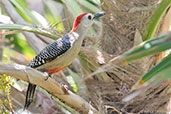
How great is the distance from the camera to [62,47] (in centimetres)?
211

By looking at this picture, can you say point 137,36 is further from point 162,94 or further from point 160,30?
point 162,94

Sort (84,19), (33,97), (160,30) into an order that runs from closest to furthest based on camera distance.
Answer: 1. (160,30)
2. (33,97)
3. (84,19)

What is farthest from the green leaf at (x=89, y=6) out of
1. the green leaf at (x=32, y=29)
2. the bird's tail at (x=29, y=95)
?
the bird's tail at (x=29, y=95)

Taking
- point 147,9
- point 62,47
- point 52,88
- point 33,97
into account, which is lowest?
point 33,97

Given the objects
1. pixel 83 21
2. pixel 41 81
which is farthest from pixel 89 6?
pixel 41 81

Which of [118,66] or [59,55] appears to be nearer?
[118,66]

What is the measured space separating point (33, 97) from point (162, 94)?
0.90m

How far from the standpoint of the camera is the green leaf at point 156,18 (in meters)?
1.65

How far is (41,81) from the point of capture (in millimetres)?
1529

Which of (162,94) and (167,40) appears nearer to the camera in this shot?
(167,40)

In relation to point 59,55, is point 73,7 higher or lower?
higher

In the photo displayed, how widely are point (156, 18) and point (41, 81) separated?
80 centimetres

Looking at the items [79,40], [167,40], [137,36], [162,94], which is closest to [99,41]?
[79,40]

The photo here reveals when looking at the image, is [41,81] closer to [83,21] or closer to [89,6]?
[83,21]
